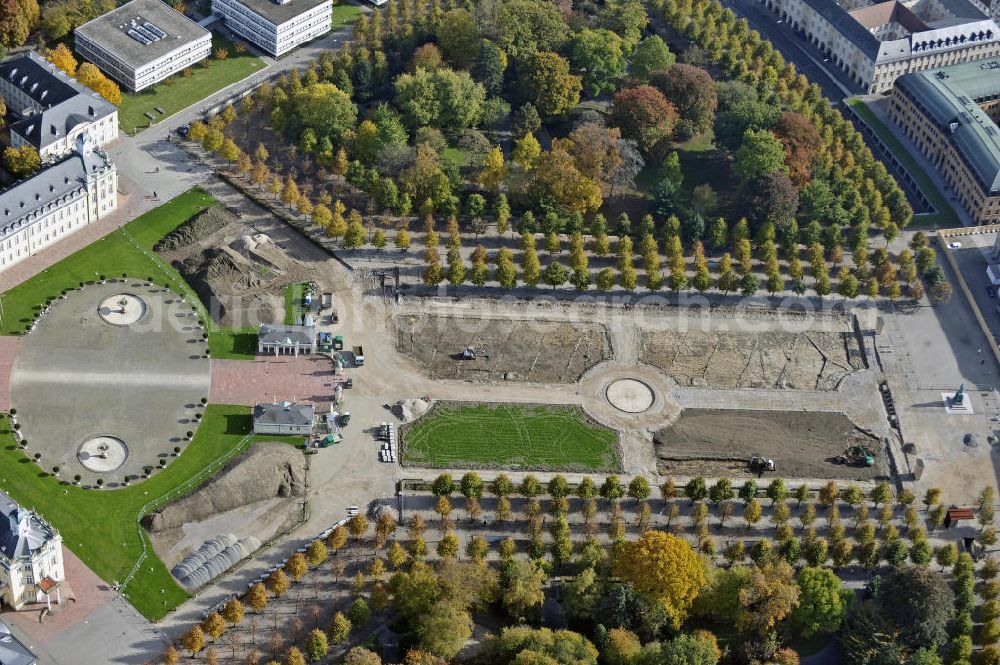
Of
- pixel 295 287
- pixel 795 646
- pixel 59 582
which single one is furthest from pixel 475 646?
pixel 295 287

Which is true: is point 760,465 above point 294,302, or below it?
below

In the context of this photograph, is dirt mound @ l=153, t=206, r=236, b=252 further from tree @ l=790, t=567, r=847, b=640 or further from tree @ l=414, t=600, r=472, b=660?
tree @ l=790, t=567, r=847, b=640

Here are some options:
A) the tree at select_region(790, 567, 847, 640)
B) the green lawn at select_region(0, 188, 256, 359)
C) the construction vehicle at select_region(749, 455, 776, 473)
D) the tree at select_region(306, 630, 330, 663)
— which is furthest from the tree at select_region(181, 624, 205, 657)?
the construction vehicle at select_region(749, 455, 776, 473)

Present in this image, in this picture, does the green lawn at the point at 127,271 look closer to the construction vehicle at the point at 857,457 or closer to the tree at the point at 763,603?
the tree at the point at 763,603

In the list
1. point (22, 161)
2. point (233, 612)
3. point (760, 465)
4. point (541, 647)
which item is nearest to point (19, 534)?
point (233, 612)

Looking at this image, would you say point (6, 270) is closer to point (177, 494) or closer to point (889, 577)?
point (177, 494)

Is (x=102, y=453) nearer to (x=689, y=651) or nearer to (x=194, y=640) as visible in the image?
(x=194, y=640)

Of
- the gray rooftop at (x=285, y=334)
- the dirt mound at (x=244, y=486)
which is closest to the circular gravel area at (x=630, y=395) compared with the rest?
the gray rooftop at (x=285, y=334)
